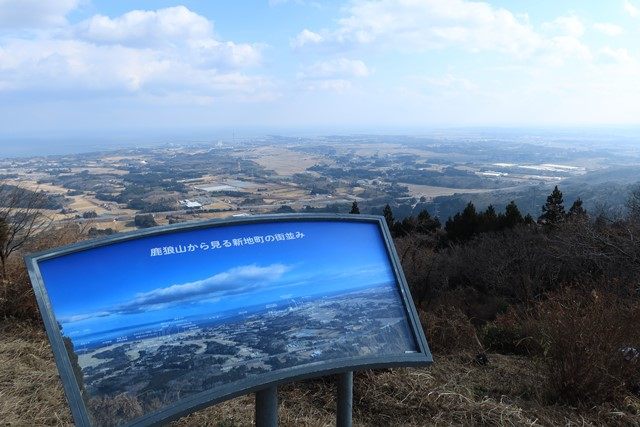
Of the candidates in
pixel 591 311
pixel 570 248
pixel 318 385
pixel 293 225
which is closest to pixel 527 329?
pixel 591 311

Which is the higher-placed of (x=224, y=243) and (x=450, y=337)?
(x=224, y=243)

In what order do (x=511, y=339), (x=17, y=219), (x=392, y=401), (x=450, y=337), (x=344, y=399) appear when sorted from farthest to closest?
(x=17, y=219) < (x=511, y=339) < (x=450, y=337) < (x=392, y=401) < (x=344, y=399)

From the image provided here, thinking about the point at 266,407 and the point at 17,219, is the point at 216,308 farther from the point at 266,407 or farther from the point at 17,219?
the point at 17,219

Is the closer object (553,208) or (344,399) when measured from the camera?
(344,399)

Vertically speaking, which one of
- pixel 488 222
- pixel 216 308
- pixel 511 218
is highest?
pixel 216 308

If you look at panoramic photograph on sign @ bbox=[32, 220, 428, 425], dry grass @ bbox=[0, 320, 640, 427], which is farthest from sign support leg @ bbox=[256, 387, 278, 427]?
dry grass @ bbox=[0, 320, 640, 427]

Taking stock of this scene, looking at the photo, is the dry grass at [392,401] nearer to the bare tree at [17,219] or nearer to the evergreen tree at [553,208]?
the bare tree at [17,219]

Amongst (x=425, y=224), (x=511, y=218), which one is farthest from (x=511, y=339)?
(x=425, y=224)

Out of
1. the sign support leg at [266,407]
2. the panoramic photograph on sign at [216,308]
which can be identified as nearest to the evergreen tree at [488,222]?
the panoramic photograph on sign at [216,308]
